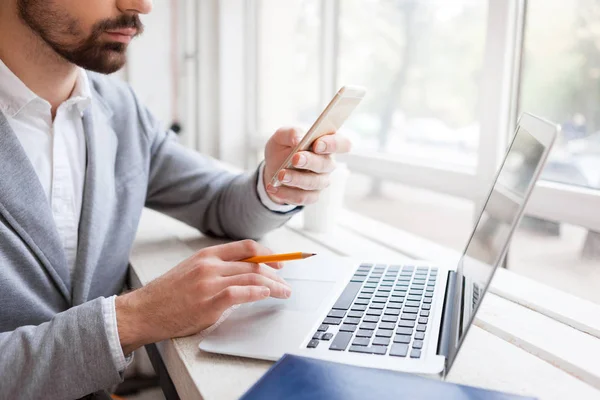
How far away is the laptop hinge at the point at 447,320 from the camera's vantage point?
1.76ft

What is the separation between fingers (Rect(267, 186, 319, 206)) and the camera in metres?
0.92

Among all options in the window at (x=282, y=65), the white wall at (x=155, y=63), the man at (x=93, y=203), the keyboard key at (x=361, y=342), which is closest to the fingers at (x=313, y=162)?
the man at (x=93, y=203)

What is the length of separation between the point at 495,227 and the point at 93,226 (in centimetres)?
58

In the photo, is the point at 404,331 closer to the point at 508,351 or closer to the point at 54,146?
the point at 508,351

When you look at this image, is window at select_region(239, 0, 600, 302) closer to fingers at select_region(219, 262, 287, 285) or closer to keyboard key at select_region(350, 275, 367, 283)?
keyboard key at select_region(350, 275, 367, 283)

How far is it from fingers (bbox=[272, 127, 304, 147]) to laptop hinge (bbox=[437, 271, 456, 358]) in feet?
1.08

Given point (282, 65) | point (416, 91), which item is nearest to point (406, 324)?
point (416, 91)

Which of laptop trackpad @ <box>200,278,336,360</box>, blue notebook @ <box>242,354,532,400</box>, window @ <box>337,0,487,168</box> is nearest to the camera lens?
blue notebook @ <box>242,354,532,400</box>

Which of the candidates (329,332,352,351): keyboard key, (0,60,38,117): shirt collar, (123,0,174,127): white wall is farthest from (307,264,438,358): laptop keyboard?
(123,0,174,127): white wall

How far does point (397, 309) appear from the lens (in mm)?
641

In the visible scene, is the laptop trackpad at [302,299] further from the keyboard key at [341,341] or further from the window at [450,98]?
the window at [450,98]

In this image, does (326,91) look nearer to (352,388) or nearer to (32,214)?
(32,214)

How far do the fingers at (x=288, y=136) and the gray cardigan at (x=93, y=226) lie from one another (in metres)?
0.11

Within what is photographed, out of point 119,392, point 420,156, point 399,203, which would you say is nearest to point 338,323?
point 420,156
